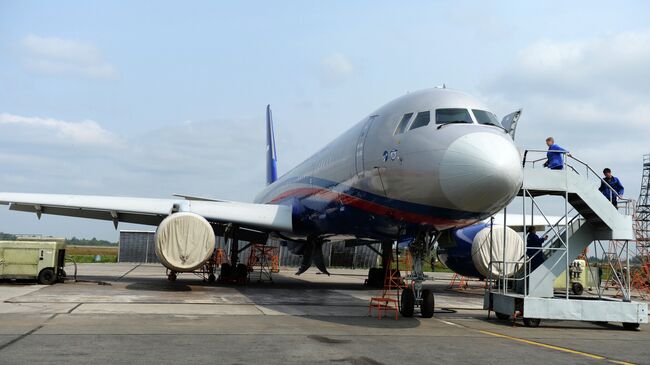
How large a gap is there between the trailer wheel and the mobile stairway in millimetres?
12131

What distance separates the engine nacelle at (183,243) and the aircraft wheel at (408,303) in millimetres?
5638

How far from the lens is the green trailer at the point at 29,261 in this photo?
1672 centimetres

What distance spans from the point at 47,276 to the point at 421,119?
12376 millimetres

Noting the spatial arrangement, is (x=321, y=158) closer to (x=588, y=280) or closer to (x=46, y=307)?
(x=46, y=307)

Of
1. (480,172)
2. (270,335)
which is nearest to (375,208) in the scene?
(480,172)

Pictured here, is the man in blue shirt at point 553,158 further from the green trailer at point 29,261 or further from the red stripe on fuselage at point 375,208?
the green trailer at point 29,261

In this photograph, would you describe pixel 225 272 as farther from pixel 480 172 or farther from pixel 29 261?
pixel 480 172

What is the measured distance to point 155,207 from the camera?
17109 millimetres

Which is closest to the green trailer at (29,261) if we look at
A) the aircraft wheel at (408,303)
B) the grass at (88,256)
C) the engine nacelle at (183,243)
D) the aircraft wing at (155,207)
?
the aircraft wing at (155,207)

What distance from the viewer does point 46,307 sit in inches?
428

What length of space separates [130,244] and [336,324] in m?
36.7

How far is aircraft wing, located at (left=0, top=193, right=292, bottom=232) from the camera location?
55.3 feet

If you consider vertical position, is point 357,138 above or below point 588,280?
above

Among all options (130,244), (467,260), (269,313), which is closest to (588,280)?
(467,260)
